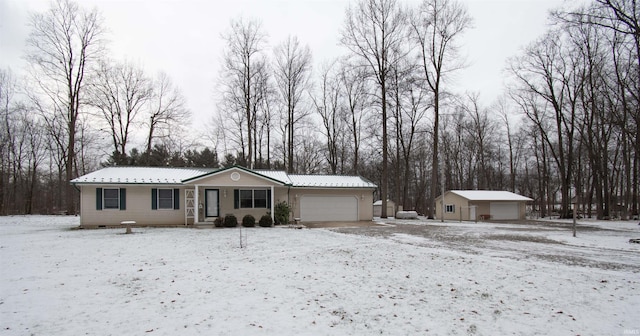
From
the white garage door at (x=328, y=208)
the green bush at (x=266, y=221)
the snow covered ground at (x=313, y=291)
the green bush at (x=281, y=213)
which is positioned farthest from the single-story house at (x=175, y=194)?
the snow covered ground at (x=313, y=291)

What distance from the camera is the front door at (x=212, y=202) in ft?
64.3

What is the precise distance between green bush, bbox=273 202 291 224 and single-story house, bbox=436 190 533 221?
1720 cm

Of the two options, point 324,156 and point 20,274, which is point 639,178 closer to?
point 324,156

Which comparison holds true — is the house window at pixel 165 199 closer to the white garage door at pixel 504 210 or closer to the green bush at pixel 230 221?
the green bush at pixel 230 221

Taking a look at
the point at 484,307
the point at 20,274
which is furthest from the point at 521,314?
the point at 20,274

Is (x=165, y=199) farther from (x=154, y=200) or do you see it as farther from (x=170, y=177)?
(x=170, y=177)

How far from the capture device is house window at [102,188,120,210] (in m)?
18.2

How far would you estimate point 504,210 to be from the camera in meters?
32.7

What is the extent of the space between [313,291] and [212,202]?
1445 cm

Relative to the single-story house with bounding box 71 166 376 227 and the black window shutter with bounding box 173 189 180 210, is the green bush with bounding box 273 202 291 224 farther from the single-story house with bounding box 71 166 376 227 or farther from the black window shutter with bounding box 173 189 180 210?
the black window shutter with bounding box 173 189 180 210

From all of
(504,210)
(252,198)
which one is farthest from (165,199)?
(504,210)

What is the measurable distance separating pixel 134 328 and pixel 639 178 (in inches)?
1745

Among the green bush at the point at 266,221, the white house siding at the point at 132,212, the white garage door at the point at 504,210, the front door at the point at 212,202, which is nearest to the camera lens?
the white house siding at the point at 132,212

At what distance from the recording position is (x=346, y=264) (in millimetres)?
8727
